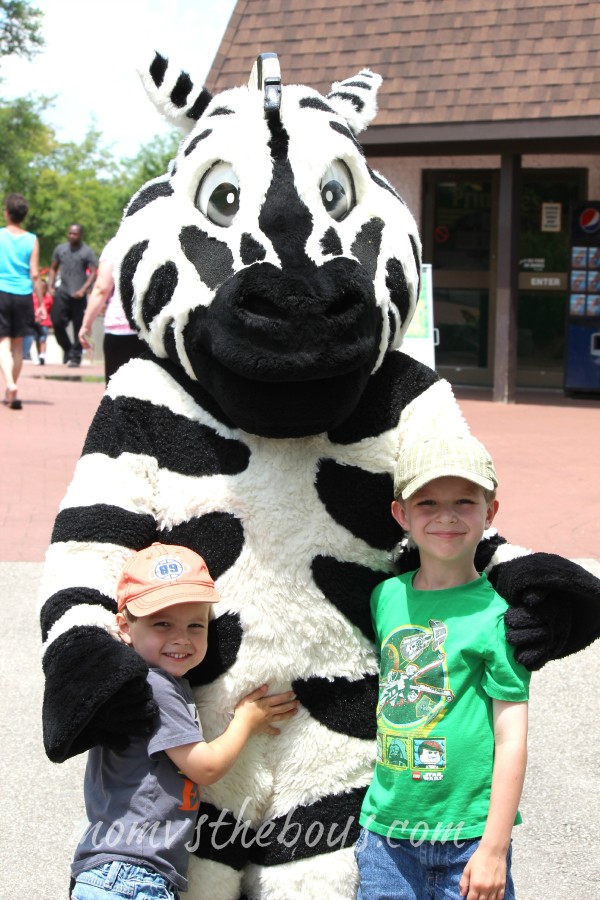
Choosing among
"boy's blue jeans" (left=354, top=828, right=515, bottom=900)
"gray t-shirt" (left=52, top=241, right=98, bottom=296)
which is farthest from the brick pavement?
"boy's blue jeans" (left=354, top=828, right=515, bottom=900)

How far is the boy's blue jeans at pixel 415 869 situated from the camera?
2.18m

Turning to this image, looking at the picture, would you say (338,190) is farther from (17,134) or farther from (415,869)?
→ (17,134)

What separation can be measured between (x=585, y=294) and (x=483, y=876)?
11457 millimetres

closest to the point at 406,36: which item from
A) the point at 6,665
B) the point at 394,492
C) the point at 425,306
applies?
the point at 425,306

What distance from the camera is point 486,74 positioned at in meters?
11.7

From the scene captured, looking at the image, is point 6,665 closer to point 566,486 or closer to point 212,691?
point 212,691

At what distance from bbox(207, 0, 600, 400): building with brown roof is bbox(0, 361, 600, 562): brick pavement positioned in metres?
0.86

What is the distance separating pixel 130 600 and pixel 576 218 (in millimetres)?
11478

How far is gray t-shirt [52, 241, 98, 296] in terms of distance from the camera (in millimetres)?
15578

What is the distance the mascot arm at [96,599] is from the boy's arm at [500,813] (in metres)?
0.64

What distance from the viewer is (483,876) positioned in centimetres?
211

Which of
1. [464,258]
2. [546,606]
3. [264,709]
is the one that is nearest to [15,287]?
[464,258]

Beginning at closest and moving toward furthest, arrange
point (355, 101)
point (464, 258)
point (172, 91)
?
point (172, 91), point (355, 101), point (464, 258)

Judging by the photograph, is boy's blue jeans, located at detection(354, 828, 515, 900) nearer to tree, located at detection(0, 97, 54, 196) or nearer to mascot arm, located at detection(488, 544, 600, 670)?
mascot arm, located at detection(488, 544, 600, 670)
